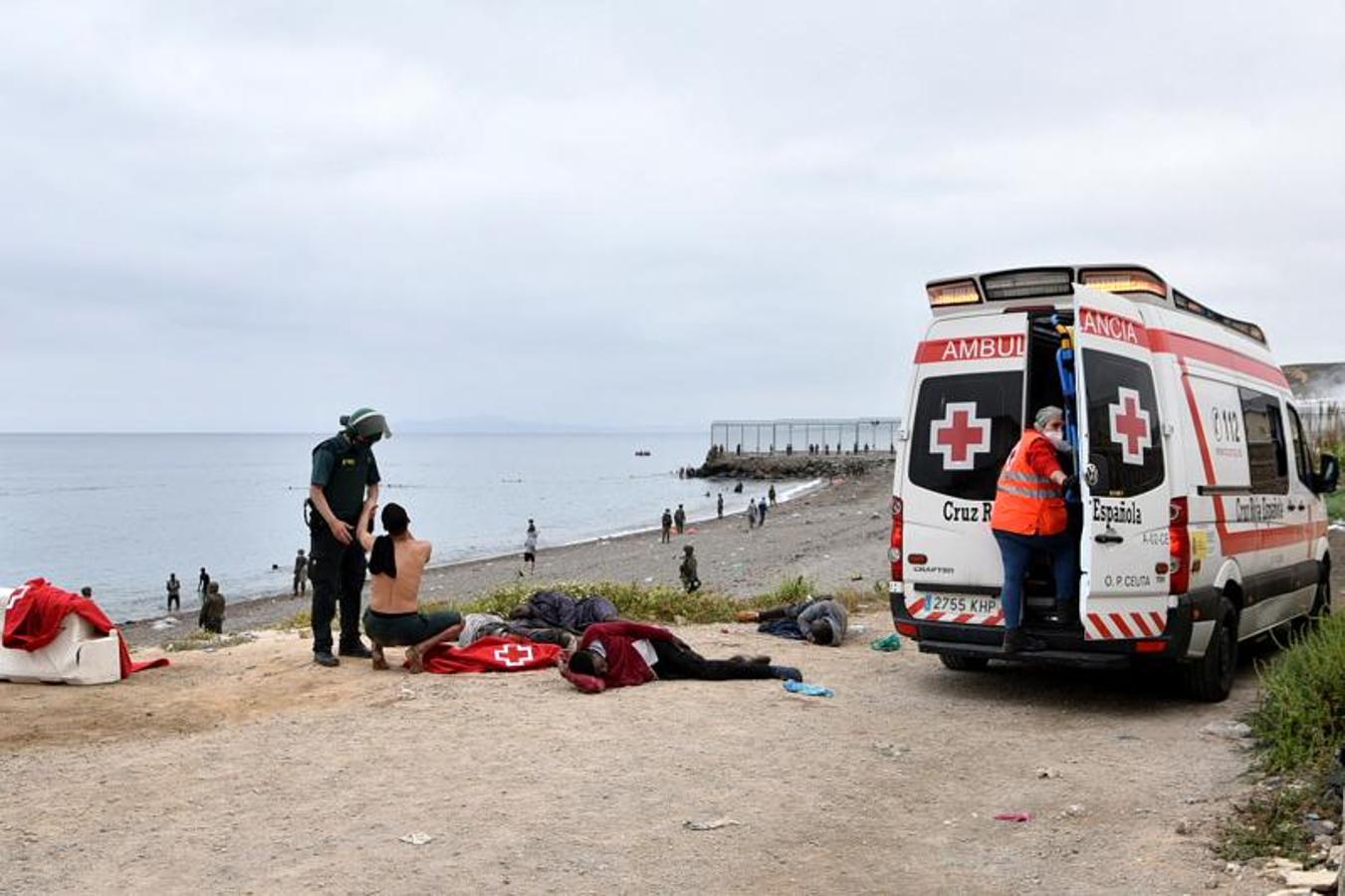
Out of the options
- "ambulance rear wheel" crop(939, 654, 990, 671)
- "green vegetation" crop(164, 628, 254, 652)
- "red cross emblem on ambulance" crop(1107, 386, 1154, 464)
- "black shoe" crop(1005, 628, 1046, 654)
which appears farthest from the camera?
"green vegetation" crop(164, 628, 254, 652)

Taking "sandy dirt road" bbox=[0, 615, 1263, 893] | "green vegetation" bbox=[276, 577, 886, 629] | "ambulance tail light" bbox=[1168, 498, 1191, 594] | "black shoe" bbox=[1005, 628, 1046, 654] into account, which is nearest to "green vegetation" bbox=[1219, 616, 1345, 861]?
"sandy dirt road" bbox=[0, 615, 1263, 893]

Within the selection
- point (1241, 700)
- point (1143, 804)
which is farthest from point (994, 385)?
point (1143, 804)

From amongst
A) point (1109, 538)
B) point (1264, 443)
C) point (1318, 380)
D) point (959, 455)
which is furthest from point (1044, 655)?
point (1318, 380)

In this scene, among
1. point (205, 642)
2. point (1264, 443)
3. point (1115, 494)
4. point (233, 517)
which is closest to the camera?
point (1115, 494)

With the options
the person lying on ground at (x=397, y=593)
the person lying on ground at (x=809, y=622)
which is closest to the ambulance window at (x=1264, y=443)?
the person lying on ground at (x=809, y=622)

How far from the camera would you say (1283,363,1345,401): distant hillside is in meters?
37.1

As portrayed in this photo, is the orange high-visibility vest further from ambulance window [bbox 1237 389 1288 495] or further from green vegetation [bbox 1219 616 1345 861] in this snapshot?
ambulance window [bbox 1237 389 1288 495]

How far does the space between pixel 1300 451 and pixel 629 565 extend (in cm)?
2626

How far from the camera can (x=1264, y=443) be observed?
928cm

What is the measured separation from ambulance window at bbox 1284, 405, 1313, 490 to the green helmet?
7.53m

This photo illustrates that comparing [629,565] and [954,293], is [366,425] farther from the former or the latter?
[629,565]

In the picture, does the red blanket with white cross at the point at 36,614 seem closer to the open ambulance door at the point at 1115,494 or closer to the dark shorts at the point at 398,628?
the dark shorts at the point at 398,628

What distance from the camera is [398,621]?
885 centimetres

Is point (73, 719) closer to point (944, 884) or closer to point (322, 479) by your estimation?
point (322, 479)
